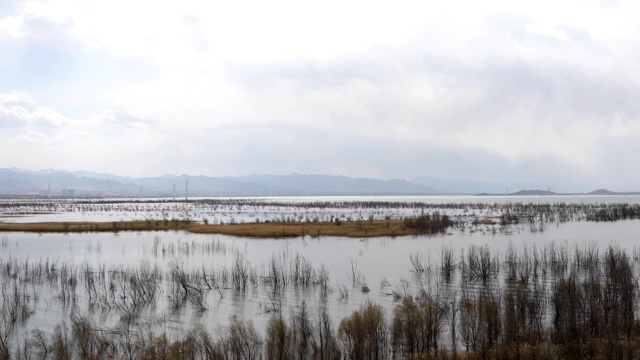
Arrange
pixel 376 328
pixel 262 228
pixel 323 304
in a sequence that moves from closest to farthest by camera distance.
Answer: pixel 376 328, pixel 323 304, pixel 262 228

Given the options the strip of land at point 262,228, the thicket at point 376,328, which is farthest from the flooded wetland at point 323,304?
the strip of land at point 262,228

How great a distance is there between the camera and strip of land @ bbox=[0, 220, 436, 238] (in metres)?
48.6

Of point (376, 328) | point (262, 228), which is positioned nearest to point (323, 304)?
point (376, 328)

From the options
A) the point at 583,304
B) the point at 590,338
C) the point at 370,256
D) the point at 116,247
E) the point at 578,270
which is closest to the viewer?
the point at 590,338

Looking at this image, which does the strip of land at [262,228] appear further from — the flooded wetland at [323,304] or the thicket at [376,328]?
the thicket at [376,328]

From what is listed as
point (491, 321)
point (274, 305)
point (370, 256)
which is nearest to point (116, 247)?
point (370, 256)

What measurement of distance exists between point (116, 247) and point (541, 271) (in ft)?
103

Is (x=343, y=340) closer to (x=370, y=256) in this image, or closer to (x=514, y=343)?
(x=514, y=343)

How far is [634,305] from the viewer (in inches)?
Result: 695

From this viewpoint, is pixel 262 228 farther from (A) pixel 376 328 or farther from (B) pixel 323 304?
(A) pixel 376 328

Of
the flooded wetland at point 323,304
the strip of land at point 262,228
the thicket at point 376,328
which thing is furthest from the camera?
the strip of land at point 262,228

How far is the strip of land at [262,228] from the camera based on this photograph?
48.6 metres

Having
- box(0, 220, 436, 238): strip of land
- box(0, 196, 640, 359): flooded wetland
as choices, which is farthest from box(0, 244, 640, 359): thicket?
box(0, 220, 436, 238): strip of land

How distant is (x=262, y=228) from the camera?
53062mm
